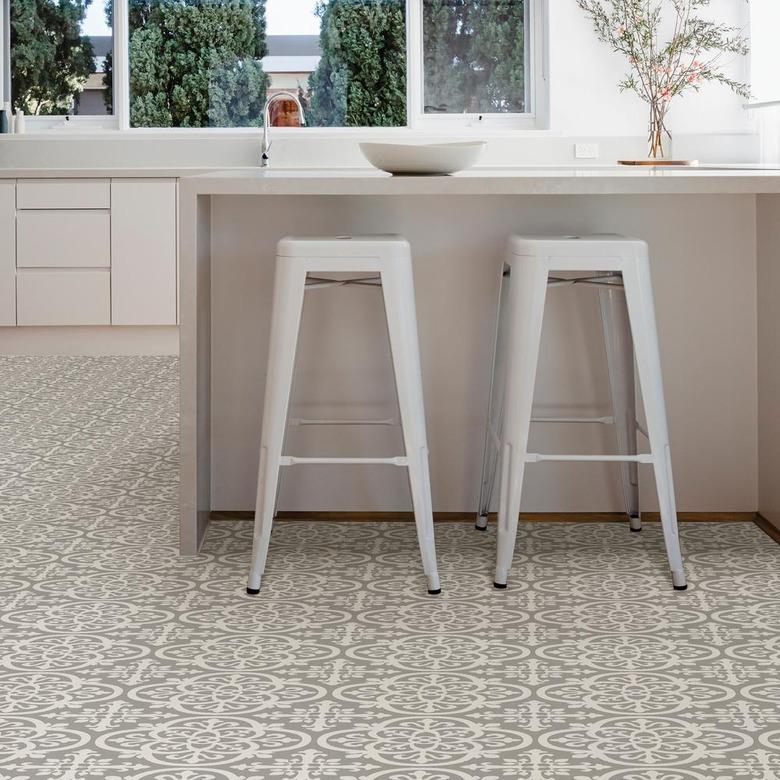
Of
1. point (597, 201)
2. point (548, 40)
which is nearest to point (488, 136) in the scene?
point (548, 40)

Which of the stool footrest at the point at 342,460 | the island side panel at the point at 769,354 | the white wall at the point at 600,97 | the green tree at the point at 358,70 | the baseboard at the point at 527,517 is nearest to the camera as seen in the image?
the stool footrest at the point at 342,460

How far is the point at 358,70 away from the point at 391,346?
4.36 metres

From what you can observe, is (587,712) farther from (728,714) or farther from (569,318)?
(569,318)

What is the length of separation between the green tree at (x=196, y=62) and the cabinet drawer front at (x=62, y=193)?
0.73 meters

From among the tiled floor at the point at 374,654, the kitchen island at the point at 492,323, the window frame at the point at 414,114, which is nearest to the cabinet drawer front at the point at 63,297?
the window frame at the point at 414,114

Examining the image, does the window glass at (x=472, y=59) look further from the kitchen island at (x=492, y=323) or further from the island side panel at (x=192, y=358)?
the island side panel at (x=192, y=358)

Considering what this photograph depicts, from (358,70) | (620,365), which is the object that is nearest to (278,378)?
(620,365)

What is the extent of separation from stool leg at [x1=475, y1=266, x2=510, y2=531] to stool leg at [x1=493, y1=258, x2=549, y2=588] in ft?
1.15

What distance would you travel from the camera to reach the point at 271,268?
10.2 ft

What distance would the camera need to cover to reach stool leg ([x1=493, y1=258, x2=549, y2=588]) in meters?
2.63

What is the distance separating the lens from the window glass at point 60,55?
6.73 meters

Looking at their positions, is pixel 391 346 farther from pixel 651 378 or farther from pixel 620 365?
pixel 620 365

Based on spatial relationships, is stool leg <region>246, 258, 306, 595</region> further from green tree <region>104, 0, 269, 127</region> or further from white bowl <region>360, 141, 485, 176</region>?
green tree <region>104, 0, 269, 127</region>

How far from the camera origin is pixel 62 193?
611 centimetres
